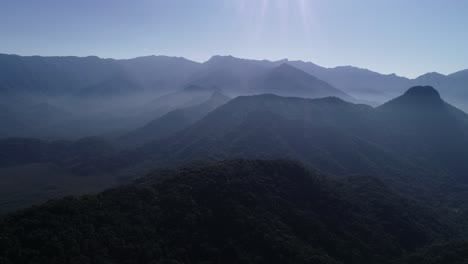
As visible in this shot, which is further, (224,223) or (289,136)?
(289,136)

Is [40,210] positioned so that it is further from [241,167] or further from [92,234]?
[241,167]

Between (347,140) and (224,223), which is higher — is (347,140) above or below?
above

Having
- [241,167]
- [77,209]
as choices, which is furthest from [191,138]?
[77,209]

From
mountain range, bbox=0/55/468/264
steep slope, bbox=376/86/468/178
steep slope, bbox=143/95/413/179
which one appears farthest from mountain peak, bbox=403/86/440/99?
steep slope, bbox=143/95/413/179

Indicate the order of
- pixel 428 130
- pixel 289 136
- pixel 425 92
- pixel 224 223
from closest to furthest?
pixel 224 223
pixel 289 136
pixel 428 130
pixel 425 92

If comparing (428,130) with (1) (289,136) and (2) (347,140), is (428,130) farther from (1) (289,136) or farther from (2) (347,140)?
(1) (289,136)

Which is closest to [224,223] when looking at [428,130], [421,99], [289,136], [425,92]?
[289,136]

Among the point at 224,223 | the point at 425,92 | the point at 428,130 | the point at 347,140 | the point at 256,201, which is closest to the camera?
the point at 224,223

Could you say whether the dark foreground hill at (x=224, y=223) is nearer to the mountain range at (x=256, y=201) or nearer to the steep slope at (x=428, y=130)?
the mountain range at (x=256, y=201)

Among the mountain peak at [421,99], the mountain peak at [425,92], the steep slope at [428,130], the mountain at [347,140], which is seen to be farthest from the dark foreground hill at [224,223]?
the mountain peak at [425,92]
